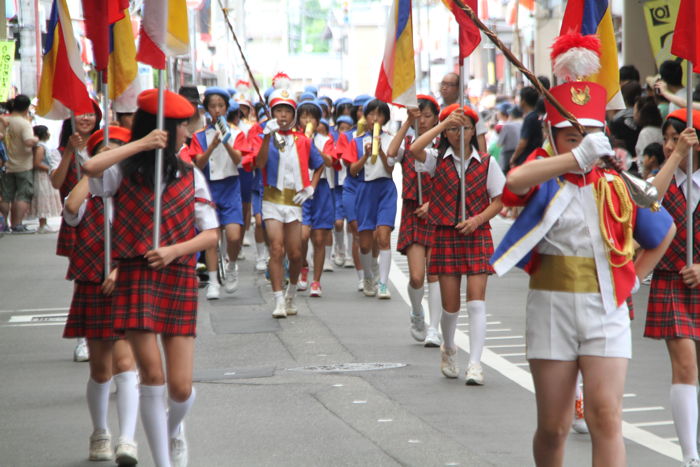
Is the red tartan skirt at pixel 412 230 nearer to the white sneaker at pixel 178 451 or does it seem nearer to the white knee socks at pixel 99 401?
the white knee socks at pixel 99 401

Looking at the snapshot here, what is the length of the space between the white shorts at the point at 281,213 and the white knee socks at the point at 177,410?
6.59 m

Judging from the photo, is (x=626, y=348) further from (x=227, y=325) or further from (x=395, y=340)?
(x=227, y=325)

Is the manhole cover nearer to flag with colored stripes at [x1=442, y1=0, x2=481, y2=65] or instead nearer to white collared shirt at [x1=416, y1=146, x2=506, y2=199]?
white collared shirt at [x1=416, y1=146, x2=506, y2=199]

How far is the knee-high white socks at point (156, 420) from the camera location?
19.1 ft

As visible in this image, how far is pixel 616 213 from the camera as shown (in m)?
5.24

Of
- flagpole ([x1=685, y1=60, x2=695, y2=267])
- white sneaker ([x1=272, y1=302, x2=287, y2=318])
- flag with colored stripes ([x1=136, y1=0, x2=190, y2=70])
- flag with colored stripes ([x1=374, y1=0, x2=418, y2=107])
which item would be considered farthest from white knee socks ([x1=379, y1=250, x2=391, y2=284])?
flagpole ([x1=685, y1=60, x2=695, y2=267])

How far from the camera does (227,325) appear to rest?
12.1m

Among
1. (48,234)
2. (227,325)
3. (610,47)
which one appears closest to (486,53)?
(48,234)

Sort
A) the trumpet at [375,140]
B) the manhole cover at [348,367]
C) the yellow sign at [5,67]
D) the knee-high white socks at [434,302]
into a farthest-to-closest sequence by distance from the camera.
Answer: the yellow sign at [5,67]
the trumpet at [375,140]
the knee-high white socks at [434,302]
the manhole cover at [348,367]

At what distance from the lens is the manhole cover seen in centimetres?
953

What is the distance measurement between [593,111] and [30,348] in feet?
23.5

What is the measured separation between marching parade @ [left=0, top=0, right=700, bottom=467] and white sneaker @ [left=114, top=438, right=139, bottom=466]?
0.04ft

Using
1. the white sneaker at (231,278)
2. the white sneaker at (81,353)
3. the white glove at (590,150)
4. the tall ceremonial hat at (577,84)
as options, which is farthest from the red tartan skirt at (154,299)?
the white sneaker at (231,278)

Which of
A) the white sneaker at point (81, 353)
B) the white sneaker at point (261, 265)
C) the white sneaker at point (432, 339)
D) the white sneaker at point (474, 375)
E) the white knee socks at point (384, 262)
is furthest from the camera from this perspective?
the white sneaker at point (261, 265)
